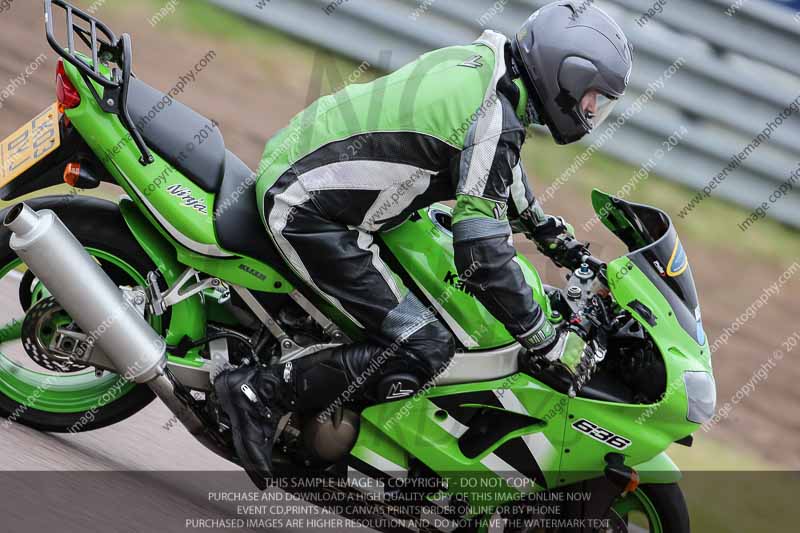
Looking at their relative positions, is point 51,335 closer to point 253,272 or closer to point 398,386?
point 253,272

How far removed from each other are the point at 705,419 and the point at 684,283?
49 centimetres

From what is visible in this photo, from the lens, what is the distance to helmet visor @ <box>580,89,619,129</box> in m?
3.50

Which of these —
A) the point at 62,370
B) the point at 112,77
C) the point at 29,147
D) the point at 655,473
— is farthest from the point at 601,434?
the point at 29,147

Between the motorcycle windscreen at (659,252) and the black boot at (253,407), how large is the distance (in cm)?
135

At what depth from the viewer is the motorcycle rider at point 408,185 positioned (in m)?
3.45

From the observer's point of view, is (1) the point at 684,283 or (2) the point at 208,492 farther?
(2) the point at 208,492

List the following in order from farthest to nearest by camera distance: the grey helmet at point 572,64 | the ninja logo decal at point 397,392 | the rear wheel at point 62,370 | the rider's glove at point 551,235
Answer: the rider's glove at point 551,235 → the rear wheel at point 62,370 → the ninja logo decal at point 397,392 → the grey helmet at point 572,64

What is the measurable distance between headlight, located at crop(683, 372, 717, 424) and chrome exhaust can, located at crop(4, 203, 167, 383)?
186 centimetres

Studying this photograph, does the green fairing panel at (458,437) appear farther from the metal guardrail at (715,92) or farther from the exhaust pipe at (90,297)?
the metal guardrail at (715,92)

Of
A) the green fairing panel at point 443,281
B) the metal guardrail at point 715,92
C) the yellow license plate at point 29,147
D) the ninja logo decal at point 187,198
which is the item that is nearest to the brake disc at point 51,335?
the yellow license plate at point 29,147

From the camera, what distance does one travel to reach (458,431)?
3.96m

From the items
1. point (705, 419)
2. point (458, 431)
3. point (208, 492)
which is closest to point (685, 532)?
point (705, 419)

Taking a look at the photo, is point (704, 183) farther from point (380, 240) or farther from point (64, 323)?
point (64, 323)

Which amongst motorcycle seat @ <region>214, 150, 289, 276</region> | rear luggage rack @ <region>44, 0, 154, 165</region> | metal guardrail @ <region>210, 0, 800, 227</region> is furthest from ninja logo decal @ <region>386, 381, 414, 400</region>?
metal guardrail @ <region>210, 0, 800, 227</region>
